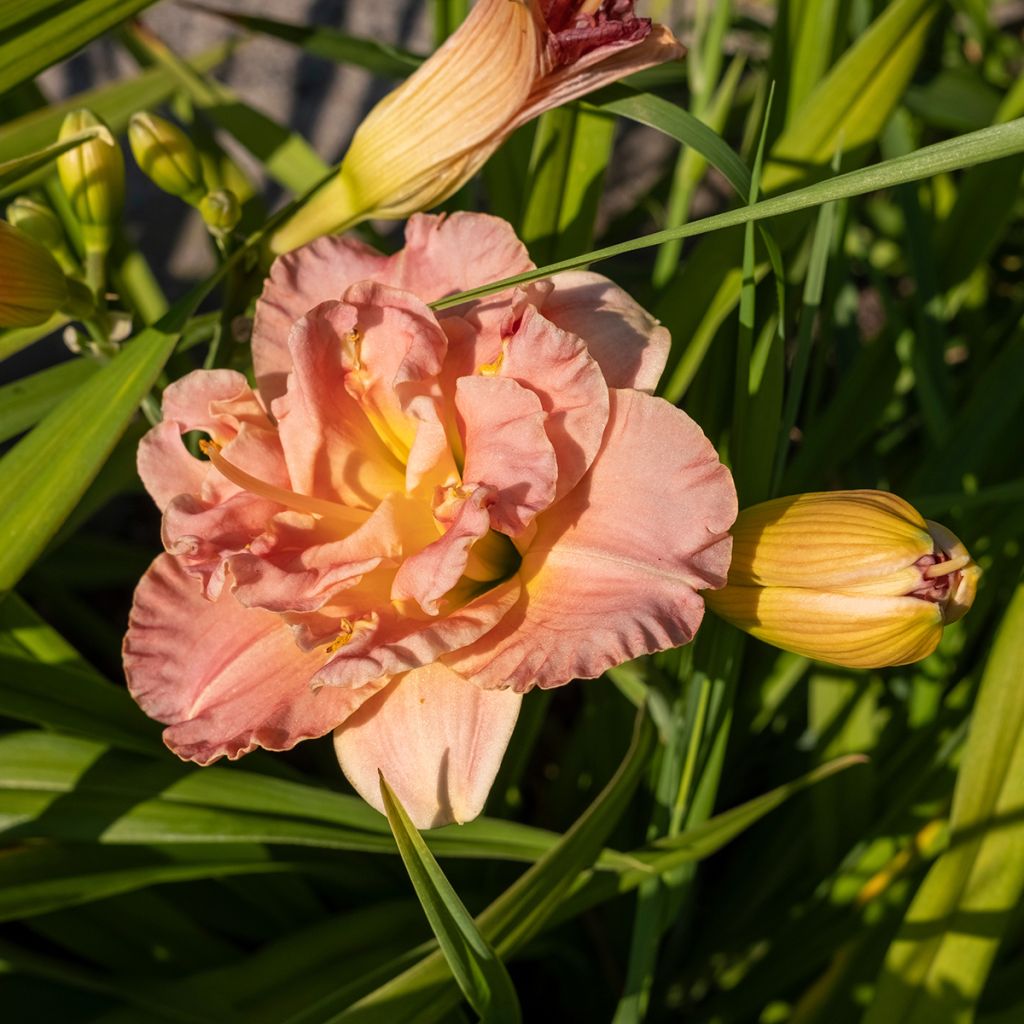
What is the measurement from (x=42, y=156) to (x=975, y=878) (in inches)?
29.3

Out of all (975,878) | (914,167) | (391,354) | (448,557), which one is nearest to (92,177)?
(391,354)

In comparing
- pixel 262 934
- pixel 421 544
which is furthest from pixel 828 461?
pixel 262 934

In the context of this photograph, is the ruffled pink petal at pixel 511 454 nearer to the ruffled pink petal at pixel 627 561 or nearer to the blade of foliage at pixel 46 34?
the ruffled pink petal at pixel 627 561

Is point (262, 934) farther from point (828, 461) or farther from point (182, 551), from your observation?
point (828, 461)

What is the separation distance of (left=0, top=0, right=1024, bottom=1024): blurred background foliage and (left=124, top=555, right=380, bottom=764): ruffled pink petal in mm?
80

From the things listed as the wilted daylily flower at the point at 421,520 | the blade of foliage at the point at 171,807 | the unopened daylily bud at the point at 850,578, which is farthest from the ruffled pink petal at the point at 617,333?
the blade of foliage at the point at 171,807

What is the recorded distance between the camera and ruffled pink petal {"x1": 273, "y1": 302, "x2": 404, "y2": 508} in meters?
0.50

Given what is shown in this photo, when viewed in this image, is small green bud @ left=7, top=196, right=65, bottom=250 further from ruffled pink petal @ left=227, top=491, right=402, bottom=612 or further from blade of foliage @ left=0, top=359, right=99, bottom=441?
ruffled pink petal @ left=227, top=491, right=402, bottom=612

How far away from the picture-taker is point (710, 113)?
970 mm

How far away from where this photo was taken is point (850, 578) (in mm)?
481

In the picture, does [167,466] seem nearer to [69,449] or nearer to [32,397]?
[69,449]

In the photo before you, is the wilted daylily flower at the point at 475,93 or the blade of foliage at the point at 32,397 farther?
the blade of foliage at the point at 32,397

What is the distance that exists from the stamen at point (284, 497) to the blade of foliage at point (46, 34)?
282mm

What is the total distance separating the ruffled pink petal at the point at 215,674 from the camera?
504mm
